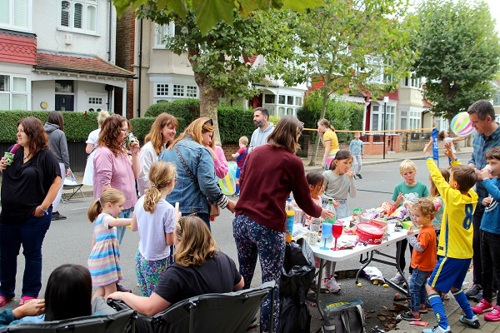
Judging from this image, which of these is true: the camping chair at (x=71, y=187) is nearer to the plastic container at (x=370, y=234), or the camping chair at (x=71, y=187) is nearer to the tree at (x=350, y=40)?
the plastic container at (x=370, y=234)

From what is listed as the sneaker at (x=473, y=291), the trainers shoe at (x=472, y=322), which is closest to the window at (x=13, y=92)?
the sneaker at (x=473, y=291)

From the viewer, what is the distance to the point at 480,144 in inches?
216

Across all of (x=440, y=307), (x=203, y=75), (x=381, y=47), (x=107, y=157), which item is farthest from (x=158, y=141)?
(x=381, y=47)

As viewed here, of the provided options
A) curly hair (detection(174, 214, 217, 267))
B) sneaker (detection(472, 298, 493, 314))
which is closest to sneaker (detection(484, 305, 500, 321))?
sneaker (detection(472, 298, 493, 314))

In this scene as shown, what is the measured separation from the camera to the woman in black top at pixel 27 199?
4.95 meters

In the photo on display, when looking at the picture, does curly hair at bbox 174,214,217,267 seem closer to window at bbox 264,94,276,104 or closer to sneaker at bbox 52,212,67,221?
sneaker at bbox 52,212,67,221

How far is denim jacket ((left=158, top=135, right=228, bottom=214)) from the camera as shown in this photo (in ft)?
15.4

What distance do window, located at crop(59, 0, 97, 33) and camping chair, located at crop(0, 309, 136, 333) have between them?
1992 cm

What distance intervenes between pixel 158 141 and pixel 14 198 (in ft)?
5.42

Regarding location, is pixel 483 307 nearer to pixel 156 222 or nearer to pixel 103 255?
pixel 156 222

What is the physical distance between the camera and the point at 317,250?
470 cm

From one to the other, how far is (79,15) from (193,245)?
19.9 meters

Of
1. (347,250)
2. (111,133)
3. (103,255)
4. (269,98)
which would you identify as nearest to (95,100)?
(269,98)

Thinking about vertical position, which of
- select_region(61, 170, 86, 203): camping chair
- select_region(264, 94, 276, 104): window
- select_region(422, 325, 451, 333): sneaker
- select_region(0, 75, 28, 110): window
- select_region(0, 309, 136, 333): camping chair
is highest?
select_region(264, 94, 276, 104): window
